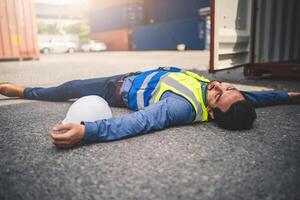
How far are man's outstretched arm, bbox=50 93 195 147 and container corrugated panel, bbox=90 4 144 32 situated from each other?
2586 cm

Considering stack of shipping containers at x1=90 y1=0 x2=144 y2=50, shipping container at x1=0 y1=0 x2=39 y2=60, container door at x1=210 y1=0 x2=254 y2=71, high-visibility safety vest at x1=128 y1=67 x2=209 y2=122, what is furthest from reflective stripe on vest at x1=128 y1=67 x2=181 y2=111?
stack of shipping containers at x1=90 y1=0 x2=144 y2=50

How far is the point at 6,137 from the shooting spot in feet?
6.84

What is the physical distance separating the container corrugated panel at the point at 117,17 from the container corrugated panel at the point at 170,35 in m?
1.09

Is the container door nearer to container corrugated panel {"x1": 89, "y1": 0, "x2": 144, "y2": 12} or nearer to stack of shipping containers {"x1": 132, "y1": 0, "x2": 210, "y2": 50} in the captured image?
stack of shipping containers {"x1": 132, "y1": 0, "x2": 210, "y2": 50}

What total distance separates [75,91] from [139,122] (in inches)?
51.1

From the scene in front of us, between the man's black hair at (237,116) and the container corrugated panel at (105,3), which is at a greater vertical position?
the container corrugated panel at (105,3)

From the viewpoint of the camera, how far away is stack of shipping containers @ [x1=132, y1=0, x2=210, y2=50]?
20891 millimetres

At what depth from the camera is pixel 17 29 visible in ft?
35.4

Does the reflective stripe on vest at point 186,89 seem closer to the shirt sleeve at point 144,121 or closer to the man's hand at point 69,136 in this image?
the shirt sleeve at point 144,121

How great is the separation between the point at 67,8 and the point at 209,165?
54308mm

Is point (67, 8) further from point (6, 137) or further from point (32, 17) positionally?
point (6, 137)

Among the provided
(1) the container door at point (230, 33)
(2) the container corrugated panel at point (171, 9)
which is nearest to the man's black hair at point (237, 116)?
(1) the container door at point (230, 33)

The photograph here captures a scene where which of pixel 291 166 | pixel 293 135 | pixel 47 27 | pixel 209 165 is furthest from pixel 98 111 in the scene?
pixel 47 27

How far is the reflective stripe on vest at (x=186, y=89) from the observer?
7.19 feet
